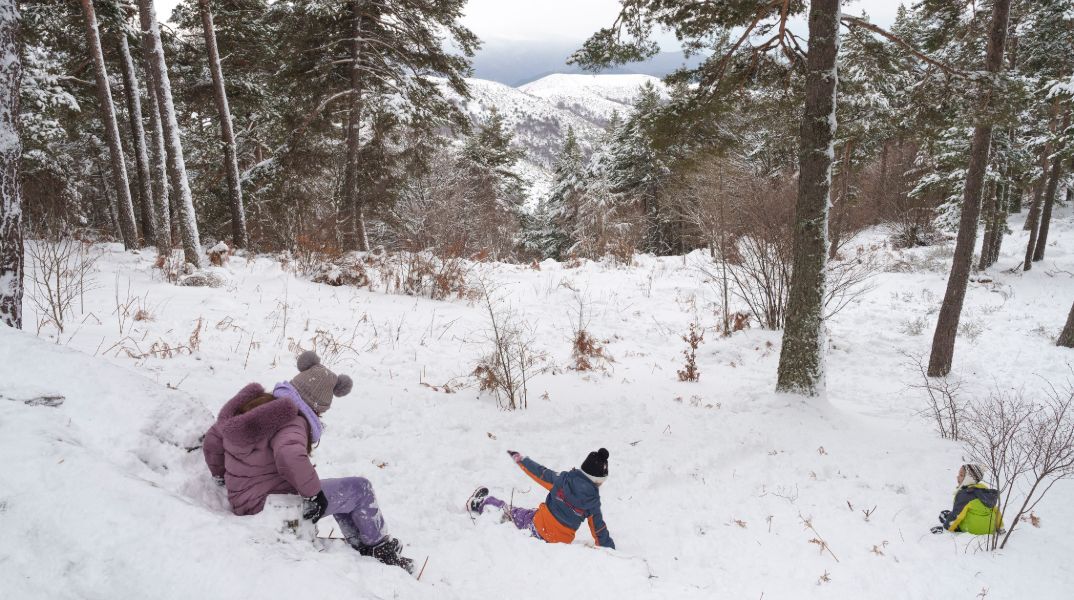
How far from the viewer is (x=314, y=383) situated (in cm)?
292

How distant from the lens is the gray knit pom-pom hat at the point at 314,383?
9.52 ft

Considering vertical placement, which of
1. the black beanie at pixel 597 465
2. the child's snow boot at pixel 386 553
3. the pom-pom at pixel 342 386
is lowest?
the child's snow boot at pixel 386 553

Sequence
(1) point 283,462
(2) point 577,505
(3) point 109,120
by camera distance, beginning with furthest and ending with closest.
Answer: (3) point 109,120 < (2) point 577,505 < (1) point 283,462

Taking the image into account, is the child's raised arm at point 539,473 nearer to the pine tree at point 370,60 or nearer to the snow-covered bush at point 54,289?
the snow-covered bush at point 54,289

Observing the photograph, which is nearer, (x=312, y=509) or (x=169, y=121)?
(x=312, y=509)

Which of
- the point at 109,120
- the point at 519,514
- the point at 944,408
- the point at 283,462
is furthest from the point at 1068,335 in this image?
the point at 109,120

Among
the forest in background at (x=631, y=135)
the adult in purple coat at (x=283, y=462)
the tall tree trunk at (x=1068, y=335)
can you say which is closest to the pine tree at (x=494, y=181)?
the forest in background at (x=631, y=135)

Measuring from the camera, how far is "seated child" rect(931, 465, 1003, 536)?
3877mm

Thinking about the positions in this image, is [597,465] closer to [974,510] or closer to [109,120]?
[974,510]

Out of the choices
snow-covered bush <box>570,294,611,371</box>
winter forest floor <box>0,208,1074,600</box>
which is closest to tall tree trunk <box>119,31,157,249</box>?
winter forest floor <box>0,208,1074,600</box>

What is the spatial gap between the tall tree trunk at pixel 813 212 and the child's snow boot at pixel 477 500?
4.51m

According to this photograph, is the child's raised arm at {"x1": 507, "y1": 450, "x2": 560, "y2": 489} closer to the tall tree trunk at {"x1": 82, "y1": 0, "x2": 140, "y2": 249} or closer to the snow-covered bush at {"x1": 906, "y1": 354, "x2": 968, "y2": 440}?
the snow-covered bush at {"x1": 906, "y1": 354, "x2": 968, "y2": 440}

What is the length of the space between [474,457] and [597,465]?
1.54 metres

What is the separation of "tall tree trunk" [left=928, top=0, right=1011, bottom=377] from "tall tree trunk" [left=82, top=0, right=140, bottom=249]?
16.9 metres
